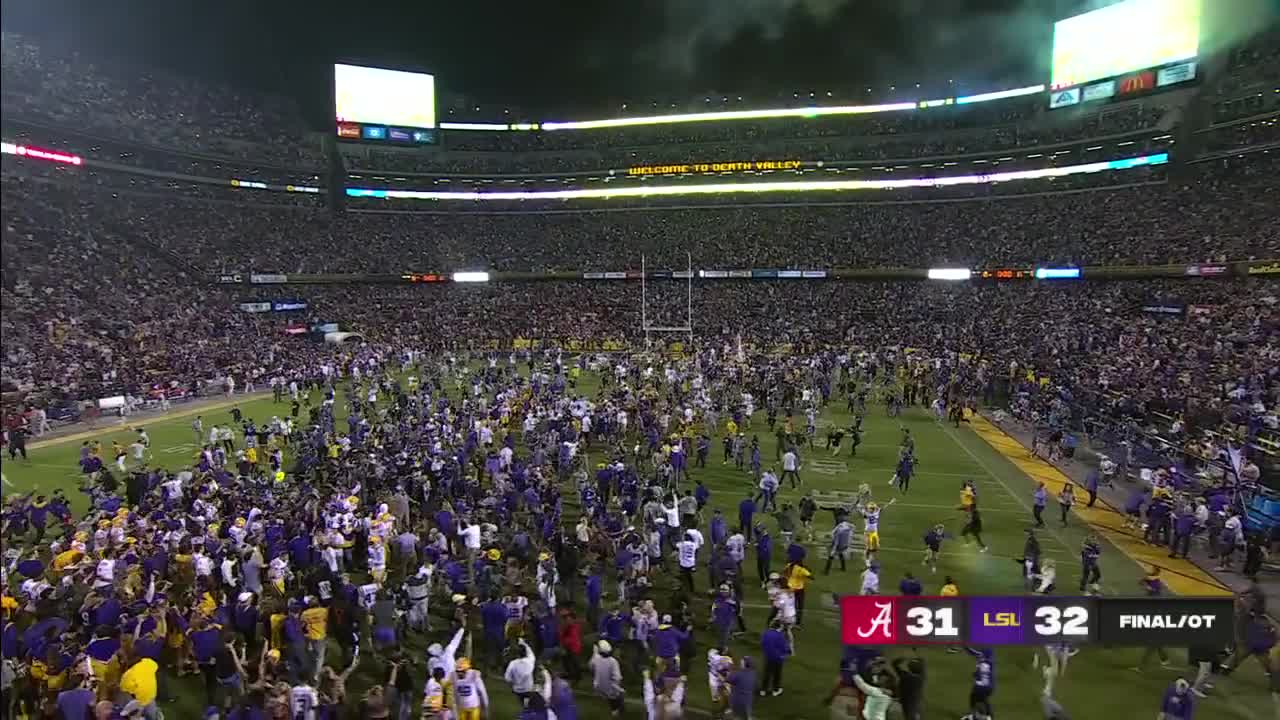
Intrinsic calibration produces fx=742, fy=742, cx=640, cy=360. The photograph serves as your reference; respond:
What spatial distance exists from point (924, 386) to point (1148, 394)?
336 inches

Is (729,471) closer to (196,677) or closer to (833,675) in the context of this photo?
(833,675)

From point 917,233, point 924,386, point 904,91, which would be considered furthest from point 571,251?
point 924,386

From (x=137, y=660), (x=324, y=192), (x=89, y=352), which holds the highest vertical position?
(x=324, y=192)

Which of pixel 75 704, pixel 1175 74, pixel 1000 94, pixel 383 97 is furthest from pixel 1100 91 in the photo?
pixel 75 704

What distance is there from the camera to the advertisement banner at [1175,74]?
46094 mm

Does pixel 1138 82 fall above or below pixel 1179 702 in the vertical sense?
above

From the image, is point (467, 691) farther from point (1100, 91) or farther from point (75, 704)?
point (1100, 91)

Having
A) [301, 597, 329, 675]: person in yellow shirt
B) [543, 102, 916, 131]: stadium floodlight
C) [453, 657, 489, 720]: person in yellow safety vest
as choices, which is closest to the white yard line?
[453, 657, 489, 720]: person in yellow safety vest

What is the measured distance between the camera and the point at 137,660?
8.87 metres

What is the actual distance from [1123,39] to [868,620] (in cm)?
5398

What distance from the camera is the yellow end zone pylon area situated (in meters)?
13.8

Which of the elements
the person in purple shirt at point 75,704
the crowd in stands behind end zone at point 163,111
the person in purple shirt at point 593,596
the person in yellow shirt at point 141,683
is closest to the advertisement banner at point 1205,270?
the person in purple shirt at point 593,596
